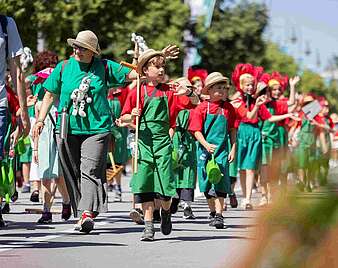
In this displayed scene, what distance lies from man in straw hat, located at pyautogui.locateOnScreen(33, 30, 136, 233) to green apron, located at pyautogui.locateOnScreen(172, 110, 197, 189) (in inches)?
154

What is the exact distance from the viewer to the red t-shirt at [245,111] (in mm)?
15430

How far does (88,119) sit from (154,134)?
59cm

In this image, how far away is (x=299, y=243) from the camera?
1988mm

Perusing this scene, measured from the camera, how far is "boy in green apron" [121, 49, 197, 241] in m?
9.87

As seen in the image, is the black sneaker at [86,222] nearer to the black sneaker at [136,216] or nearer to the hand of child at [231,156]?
the black sneaker at [136,216]

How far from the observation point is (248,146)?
1608 cm

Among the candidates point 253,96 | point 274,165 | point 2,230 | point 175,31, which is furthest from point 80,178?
Answer: point 175,31

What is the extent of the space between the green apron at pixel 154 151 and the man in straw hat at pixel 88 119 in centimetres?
34

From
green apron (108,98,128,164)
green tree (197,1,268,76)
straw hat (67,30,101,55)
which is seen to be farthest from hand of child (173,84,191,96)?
green tree (197,1,268,76)

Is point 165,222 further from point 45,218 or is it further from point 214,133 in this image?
point 214,133

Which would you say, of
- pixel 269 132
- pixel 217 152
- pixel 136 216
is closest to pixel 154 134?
pixel 136 216

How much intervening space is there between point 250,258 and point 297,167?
26cm

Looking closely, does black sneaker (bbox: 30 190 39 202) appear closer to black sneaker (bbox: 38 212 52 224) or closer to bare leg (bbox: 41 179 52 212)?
bare leg (bbox: 41 179 52 212)

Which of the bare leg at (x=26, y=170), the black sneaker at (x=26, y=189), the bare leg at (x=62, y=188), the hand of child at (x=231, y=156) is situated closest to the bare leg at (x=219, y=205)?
the hand of child at (x=231, y=156)
